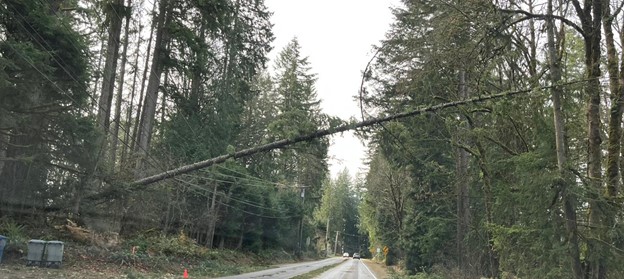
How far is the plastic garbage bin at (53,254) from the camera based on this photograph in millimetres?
13305

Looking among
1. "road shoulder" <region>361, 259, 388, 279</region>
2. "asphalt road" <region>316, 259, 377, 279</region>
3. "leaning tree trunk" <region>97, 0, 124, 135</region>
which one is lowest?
"road shoulder" <region>361, 259, 388, 279</region>

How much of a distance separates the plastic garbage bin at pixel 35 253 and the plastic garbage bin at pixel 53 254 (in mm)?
168

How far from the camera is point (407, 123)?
1471 centimetres

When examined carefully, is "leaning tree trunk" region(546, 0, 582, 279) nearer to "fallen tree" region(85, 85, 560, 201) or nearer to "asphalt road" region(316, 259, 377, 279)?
"fallen tree" region(85, 85, 560, 201)

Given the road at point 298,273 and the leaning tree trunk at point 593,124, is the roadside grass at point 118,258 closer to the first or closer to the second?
the road at point 298,273

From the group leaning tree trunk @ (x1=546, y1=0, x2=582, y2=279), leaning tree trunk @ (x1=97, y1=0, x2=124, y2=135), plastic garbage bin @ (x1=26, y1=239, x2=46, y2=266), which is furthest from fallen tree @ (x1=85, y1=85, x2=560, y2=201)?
plastic garbage bin @ (x1=26, y1=239, x2=46, y2=266)

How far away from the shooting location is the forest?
9423mm

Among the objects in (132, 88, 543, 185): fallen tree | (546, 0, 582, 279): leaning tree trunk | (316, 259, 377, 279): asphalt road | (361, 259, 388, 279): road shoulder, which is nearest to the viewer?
(546, 0, 582, 279): leaning tree trunk

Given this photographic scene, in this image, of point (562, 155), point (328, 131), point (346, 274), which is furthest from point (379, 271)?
point (562, 155)

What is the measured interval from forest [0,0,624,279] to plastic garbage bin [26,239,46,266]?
2511 millimetres

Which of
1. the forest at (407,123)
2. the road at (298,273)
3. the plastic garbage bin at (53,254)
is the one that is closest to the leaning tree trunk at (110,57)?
the forest at (407,123)

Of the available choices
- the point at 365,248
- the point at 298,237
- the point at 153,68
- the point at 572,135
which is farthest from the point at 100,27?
the point at 365,248

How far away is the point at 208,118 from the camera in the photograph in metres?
26.7

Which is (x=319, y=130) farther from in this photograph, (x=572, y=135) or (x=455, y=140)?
(x=572, y=135)
